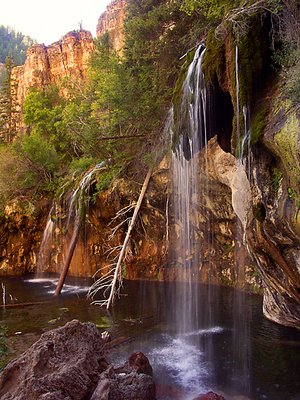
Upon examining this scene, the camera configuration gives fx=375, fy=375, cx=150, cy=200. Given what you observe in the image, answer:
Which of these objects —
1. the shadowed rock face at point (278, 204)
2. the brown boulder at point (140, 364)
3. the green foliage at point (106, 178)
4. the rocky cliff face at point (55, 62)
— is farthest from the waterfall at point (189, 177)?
the rocky cliff face at point (55, 62)

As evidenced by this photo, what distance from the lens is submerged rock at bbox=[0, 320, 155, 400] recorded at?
526 centimetres

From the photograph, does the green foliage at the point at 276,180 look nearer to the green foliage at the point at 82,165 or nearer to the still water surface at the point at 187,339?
the still water surface at the point at 187,339

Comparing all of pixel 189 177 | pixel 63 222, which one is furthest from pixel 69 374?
pixel 63 222

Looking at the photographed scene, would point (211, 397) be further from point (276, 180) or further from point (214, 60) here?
point (214, 60)

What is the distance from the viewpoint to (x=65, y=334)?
639cm

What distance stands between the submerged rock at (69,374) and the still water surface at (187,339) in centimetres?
98

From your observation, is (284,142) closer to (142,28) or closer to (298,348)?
(298,348)

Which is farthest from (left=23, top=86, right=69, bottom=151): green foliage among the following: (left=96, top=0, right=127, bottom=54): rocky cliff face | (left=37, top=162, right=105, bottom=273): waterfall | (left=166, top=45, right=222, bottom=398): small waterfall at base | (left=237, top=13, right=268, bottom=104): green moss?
(left=237, top=13, right=268, bottom=104): green moss

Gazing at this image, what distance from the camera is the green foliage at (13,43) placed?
69.6 meters

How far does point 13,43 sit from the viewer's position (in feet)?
278

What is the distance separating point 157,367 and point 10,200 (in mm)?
16892

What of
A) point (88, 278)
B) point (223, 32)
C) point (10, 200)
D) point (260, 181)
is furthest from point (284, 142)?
point (10, 200)

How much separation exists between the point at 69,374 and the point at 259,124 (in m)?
5.65

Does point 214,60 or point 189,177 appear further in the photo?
point 189,177
